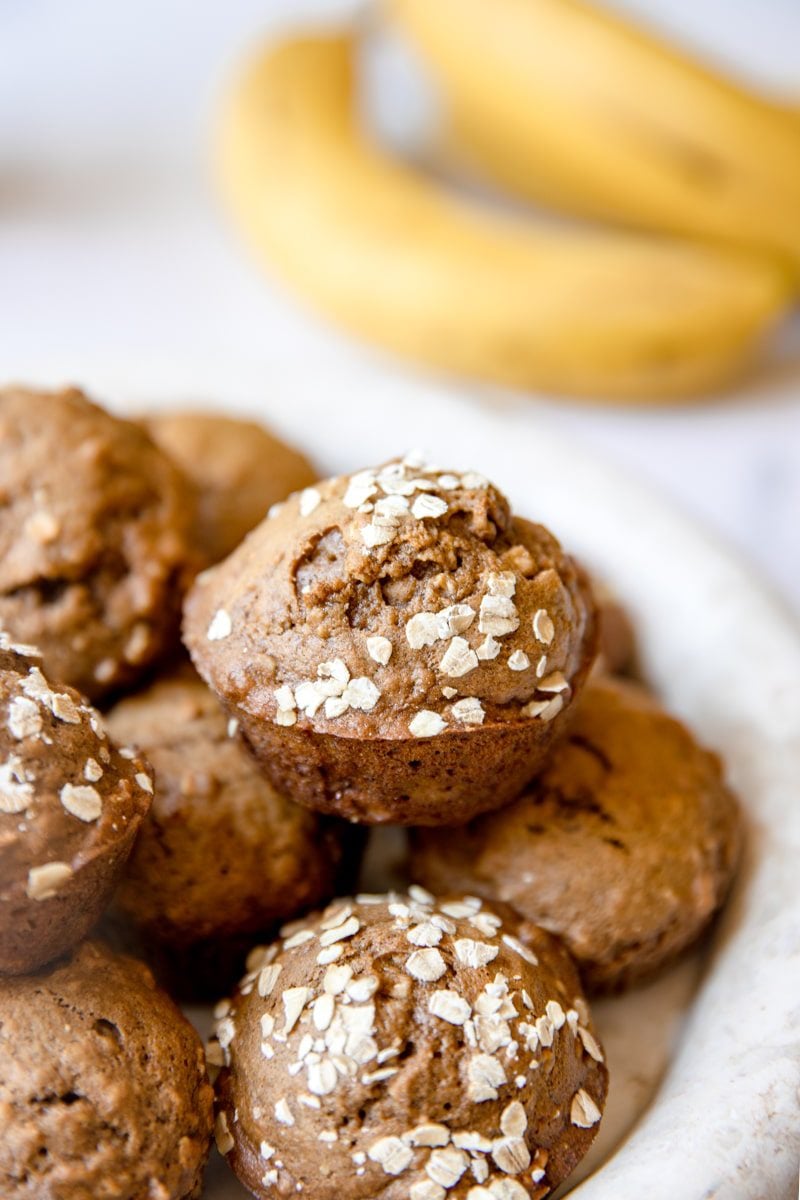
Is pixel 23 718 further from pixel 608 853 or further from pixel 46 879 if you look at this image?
pixel 608 853

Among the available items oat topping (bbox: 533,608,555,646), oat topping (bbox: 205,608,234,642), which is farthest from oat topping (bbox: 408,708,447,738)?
oat topping (bbox: 205,608,234,642)

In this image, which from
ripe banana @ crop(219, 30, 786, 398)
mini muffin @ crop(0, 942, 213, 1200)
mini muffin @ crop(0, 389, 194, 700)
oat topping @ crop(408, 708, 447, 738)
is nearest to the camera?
mini muffin @ crop(0, 942, 213, 1200)

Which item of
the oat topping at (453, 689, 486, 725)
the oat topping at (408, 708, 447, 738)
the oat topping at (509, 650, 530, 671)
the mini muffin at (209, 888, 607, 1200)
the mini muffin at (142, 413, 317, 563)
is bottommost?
the mini muffin at (209, 888, 607, 1200)

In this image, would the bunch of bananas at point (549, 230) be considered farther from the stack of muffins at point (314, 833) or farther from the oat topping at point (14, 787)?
the oat topping at point (14, 787)

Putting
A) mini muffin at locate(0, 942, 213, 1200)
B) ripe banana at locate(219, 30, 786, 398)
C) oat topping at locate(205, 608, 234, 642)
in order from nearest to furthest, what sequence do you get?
mini muffin at locate(0, 942, 213, 1200), oat topping at locate(205, 608, 234, 642), ripe banana at locate(219, 30, 786, 398)

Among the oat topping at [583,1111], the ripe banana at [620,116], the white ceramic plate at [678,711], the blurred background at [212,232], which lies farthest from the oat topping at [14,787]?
the ripe banana at [620,116]

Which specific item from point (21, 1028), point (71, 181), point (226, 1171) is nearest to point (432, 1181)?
point (226, 1171)

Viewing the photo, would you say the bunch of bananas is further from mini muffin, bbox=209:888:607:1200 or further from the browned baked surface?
mini muffin, bbox=209:888:607:1200

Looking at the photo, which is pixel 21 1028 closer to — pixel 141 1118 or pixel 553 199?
pixel 141 1118
